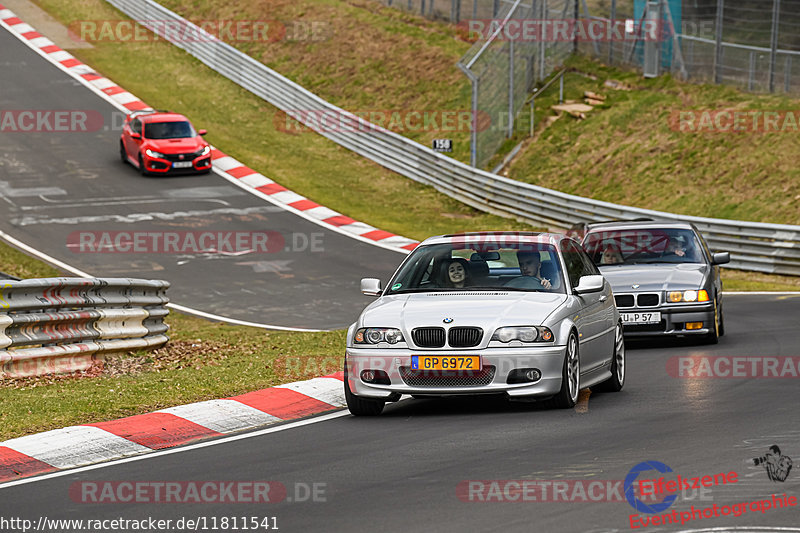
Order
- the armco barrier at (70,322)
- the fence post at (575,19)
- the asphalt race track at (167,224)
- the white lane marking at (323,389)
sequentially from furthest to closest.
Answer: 1. the fence post at (575,19)
2. the asphalt race track at (167,224)
3. the armco barrier at (70,322)
4. the white lane marking at (323,389)

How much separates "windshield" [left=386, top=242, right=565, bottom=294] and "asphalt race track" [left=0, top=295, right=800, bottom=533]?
1028 mm

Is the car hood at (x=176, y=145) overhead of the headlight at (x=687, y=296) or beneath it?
beneath

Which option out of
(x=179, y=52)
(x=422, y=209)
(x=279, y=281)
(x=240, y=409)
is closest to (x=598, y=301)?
(x=240, y=409)

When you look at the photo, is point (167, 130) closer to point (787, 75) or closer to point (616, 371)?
point (787, 75)

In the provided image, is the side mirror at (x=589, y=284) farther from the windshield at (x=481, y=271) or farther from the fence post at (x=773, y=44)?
the fence post at (x=773, y=44)

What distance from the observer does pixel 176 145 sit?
32812 millimetres

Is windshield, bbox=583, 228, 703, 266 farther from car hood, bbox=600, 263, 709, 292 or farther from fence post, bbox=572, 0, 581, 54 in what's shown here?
fence post, bbox=572, 0, 581, 54

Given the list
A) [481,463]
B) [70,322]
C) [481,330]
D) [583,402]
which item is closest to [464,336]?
[481,330]

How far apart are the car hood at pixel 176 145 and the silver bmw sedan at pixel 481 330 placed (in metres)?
22.2

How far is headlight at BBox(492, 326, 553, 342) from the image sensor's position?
32.7ft

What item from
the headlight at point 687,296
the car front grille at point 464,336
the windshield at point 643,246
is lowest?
the headlight at point 687,296

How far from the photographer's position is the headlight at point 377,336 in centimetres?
1012

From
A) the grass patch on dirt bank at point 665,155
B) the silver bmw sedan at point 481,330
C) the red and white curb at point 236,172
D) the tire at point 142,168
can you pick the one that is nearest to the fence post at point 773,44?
the grass patch on dirt bank at point 665,155

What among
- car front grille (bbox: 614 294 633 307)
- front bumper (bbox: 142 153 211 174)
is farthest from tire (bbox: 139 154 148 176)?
car front grille (bbox: 614 294 633 307)
